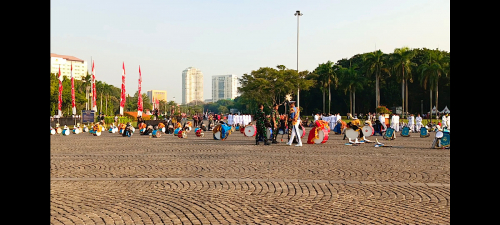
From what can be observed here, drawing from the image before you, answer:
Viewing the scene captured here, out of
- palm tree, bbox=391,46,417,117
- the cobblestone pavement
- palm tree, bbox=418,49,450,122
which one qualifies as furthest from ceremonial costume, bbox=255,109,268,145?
palm tree, bbox=418,49,450,122

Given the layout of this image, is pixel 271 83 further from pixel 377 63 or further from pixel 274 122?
→ pixel 274 122

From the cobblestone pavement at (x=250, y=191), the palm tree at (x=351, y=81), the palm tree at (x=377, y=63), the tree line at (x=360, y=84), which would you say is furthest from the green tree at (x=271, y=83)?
the cobblestone pavement at (x=250, y=191)

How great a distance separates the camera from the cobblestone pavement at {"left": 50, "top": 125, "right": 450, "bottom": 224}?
596 centimetres

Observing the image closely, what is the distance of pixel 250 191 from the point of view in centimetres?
791

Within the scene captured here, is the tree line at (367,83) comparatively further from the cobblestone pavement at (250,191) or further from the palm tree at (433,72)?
the cobblestone pavement at (250,191)

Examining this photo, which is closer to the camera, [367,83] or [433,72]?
[433,72]

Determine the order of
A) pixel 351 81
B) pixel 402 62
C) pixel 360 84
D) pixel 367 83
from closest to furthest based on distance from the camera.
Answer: pixel 402 62 → pixel 351 81 → pixel 360 84 → pixel 367 83

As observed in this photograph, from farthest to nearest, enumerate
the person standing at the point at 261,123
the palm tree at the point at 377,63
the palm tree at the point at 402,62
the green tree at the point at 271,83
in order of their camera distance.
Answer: the palm tree at the point at 377,63 < the green tree at the point at 271,83 < the palm tree at the point at 402,62 < the person standing at the point at 261,123

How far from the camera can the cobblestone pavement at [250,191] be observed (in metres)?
5.96

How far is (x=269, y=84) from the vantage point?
6284cm

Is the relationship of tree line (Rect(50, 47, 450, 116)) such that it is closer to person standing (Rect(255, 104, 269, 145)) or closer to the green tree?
the green tree

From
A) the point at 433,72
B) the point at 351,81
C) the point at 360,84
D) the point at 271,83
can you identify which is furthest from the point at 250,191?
the point at 360,84

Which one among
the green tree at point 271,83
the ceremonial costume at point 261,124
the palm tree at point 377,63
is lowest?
the ceremonial costume at point 261,124

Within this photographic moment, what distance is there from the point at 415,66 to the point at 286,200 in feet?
242
